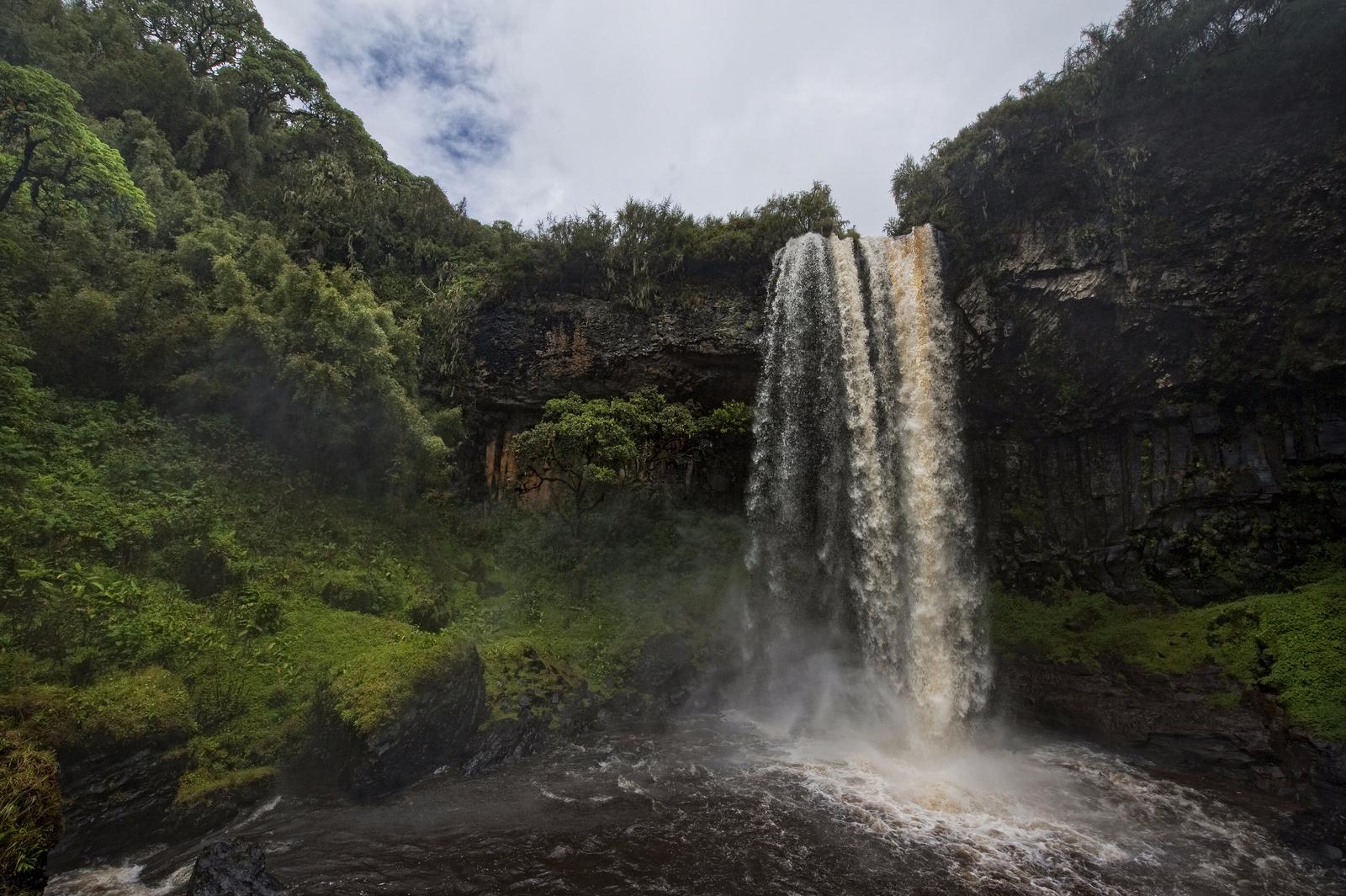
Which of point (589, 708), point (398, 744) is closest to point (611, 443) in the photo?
point (589, 708)

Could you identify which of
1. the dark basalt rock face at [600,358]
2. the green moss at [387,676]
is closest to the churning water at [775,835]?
the green moss at [387,676]

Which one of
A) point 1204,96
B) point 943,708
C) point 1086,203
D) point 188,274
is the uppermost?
point 1204,96

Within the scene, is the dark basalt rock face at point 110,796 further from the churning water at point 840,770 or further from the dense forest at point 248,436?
the churning water at point 840,770

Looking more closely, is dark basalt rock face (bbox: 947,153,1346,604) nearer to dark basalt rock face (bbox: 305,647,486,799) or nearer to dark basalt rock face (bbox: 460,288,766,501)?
dark basalt rock face (bbox: 460,288,766,501)

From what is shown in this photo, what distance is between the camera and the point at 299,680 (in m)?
10.7

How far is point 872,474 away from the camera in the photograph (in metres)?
16.1

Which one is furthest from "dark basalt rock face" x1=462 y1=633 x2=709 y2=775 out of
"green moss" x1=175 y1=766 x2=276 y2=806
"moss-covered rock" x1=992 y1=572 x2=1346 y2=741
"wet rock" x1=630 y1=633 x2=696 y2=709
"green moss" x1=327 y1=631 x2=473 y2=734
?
"moss-covered rock" x1=992 y1=572 x2=1346 y2=741

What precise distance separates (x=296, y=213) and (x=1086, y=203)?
86.6 feet

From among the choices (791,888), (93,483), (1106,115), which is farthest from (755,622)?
(1106,115)

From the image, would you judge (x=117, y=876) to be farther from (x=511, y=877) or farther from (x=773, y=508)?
(x=773, y=508)

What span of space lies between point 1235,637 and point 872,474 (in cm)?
788

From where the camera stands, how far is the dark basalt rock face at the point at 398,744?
31.7 ft

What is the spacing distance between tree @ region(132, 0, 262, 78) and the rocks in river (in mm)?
34239

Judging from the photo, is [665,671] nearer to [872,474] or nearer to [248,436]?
[872,474]
